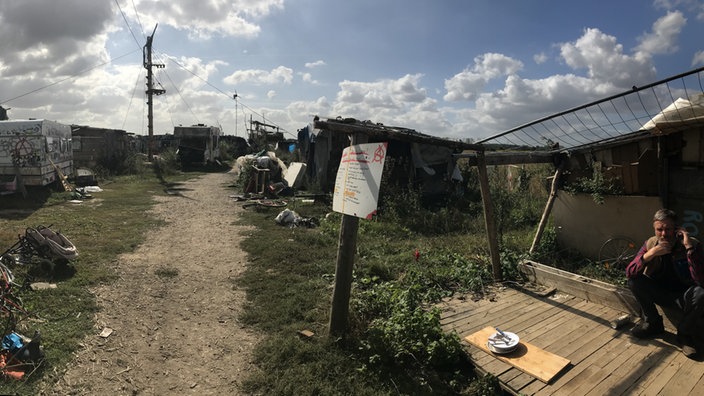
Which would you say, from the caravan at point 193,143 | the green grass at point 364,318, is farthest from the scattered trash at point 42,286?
the caravan at point 193,143

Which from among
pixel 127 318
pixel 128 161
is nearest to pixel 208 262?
pixel 127 318

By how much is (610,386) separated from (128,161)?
22.9 m

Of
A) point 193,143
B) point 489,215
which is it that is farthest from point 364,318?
point 193,143

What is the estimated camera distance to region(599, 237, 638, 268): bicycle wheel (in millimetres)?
6297

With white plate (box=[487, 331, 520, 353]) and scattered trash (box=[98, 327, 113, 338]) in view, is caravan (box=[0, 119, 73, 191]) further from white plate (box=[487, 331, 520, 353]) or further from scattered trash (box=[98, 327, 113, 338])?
white plate (box=[487, 331, 520, 353])

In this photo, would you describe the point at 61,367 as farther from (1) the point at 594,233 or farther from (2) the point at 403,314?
(1) the point at 594,233

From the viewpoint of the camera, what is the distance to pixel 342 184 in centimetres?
432

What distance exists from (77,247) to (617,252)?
9.95m

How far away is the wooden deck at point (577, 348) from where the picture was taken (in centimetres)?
347

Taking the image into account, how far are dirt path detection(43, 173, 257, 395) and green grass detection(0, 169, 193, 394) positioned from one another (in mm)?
189

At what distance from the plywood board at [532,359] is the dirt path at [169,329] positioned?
2461mm

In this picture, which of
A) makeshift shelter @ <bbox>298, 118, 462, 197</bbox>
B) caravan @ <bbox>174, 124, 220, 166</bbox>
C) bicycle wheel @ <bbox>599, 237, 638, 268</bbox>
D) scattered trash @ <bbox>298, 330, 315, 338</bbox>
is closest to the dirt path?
scattered trash @ <bbox>298, 330, 315, 338</bbox>

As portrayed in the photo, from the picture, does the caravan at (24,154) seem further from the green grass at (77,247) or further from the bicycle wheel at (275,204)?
the bicycle wheel at (275,204)

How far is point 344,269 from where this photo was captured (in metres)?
4.30
